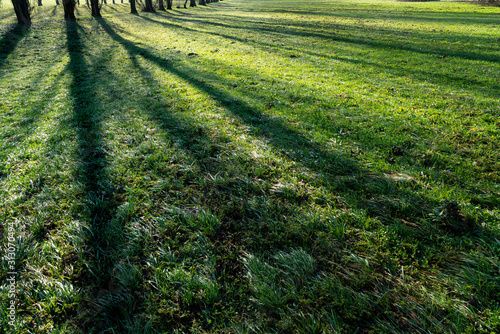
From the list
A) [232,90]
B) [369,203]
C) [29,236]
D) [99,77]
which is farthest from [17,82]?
[369,203]

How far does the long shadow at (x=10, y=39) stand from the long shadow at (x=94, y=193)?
771 centimetres

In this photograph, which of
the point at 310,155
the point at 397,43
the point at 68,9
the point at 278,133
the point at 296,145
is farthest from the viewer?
the point at 68,9

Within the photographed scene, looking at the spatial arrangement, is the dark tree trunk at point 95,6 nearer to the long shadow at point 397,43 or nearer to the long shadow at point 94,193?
the long shadow at point 397,43

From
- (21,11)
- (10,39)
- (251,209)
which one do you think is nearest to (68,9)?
(21,11)

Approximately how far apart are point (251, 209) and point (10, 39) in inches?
756

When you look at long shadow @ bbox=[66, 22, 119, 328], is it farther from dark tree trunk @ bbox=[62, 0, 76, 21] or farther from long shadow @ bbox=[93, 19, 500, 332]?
dark tree trunk @ bbox=[62, 0, 76, 21]

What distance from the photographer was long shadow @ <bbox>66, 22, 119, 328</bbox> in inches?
85.4

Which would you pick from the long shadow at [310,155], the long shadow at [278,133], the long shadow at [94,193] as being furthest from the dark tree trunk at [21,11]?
the long shadow at [310,155]

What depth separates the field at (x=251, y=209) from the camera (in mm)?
1884

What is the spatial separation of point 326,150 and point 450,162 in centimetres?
180

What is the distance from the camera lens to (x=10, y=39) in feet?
44.2

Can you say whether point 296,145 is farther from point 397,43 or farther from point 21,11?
point 21,11

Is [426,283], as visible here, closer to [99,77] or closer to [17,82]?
[99,77]

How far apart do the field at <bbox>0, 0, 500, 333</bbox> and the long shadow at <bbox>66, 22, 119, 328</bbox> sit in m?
0.02
